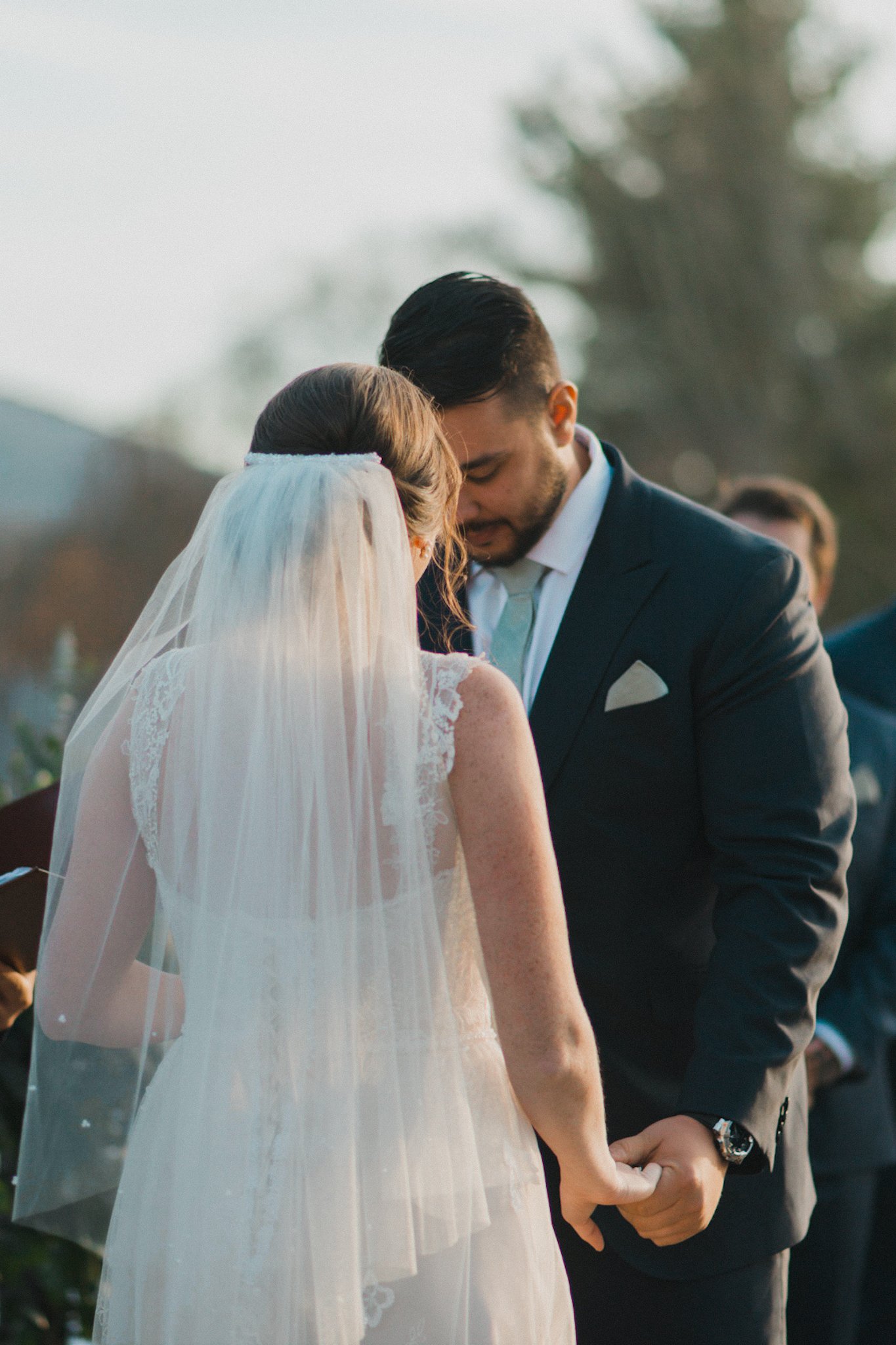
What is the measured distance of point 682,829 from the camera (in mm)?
2264

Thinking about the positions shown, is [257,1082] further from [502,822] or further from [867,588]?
[867,588]

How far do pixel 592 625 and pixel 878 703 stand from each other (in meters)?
1.58

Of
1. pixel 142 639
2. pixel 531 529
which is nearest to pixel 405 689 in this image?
pixel 142 639

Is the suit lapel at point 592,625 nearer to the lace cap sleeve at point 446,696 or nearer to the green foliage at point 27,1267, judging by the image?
the lace cap sleeve at point 446,696

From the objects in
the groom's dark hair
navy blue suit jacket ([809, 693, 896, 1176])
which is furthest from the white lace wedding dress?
navy blue suit jacket ([809, 693, 896, 1176])

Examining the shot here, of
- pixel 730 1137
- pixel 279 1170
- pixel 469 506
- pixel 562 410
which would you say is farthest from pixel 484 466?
pixel 279 1170

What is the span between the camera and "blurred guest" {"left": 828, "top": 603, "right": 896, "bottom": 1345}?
3.59 meters

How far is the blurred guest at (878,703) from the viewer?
3594mm

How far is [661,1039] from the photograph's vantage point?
7.48ft

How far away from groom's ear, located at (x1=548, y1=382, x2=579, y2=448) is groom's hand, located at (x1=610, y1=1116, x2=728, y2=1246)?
51.9 inches

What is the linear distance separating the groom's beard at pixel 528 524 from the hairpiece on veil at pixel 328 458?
2.67 feet

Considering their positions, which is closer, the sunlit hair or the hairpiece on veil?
the hairpiece on veil

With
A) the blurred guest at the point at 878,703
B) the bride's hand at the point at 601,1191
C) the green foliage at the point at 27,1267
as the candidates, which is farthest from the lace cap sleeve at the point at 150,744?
the blurred guest at the point at 878,703

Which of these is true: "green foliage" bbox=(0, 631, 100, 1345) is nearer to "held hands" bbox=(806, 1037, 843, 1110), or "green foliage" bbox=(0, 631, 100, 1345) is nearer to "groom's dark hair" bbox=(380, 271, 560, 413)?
"groom's dark hair" bbox=(380, 271, 560, 413)
